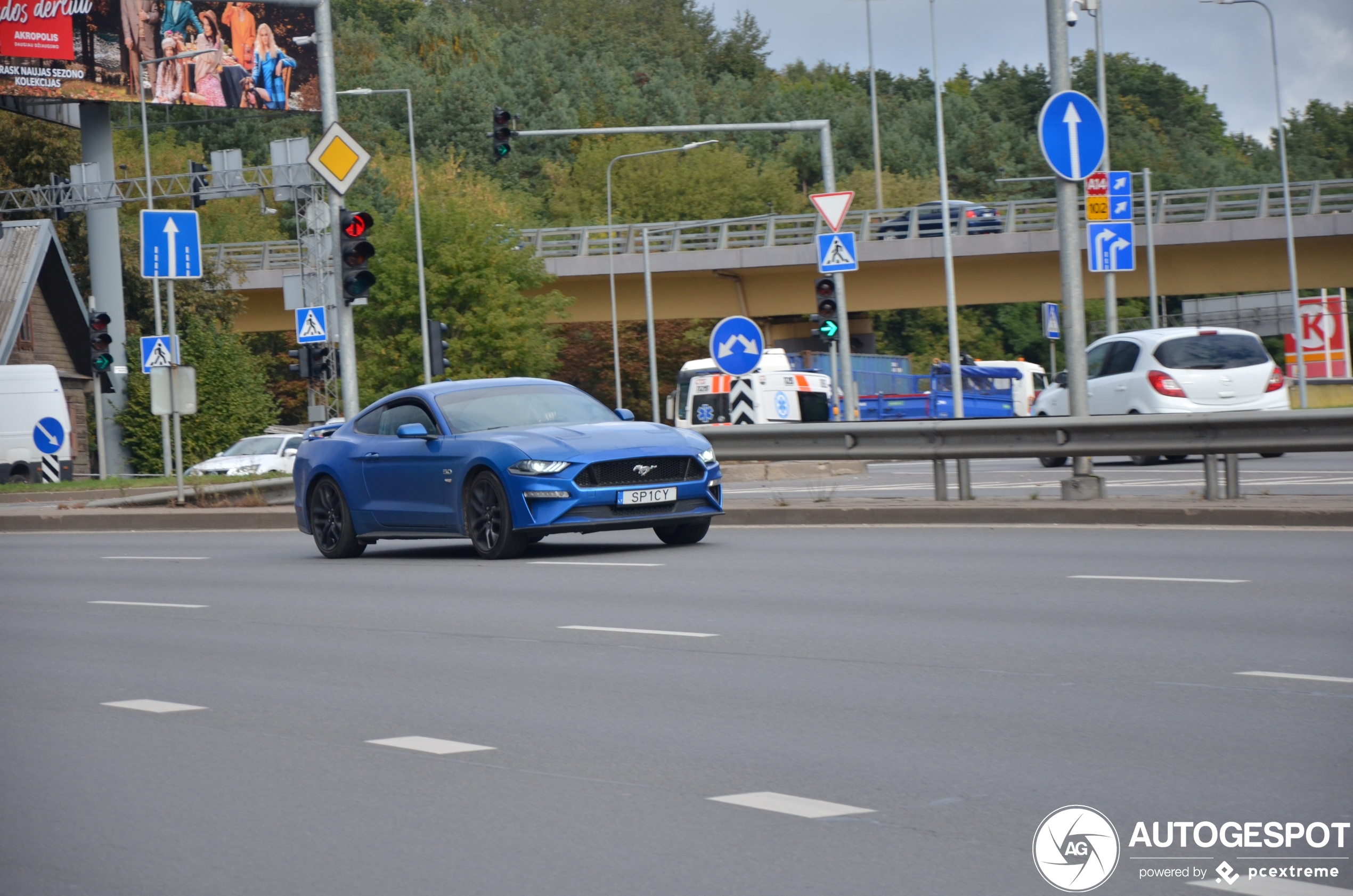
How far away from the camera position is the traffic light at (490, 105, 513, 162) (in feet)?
98.7

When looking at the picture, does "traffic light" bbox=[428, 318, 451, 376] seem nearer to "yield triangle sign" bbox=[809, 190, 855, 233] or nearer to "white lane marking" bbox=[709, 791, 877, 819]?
"yield triangle sign" bbox=[809, 190, 855, 233]

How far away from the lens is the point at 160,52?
50031 millimetres

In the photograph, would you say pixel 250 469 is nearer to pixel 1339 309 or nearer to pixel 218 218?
pixel 1339 309

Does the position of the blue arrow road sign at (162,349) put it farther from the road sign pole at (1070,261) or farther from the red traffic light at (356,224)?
the road sign pole at (1070,261)

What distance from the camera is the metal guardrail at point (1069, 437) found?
16.1 metres

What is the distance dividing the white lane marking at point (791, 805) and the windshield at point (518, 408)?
→ 31.7 feet

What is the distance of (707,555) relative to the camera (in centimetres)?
1475

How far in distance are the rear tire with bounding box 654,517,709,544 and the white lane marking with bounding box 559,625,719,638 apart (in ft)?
17.1

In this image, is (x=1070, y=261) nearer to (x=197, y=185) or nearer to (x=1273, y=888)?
(x=1273, y=888)

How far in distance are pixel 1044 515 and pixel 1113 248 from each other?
1473cm

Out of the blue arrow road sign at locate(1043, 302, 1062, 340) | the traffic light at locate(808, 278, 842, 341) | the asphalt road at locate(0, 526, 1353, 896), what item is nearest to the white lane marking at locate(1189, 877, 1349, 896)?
the asphalt road at locate(0, 526, 1353, 896)

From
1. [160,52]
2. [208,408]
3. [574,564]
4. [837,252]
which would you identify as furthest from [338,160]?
[208,408]

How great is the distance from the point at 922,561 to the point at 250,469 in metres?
24.7

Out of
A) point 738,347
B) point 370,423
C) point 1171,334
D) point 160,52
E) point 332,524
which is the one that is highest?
point 160,52
